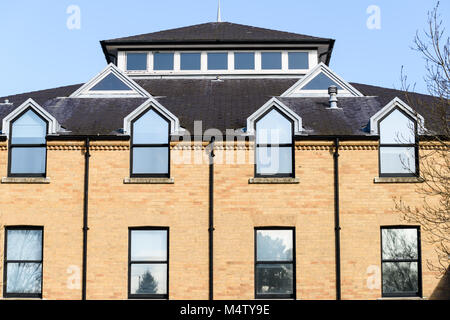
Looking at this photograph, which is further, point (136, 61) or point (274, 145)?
point (136, 61)

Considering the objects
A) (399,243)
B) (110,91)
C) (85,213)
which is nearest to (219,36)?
(110,91)

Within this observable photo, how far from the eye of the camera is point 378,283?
2088cm

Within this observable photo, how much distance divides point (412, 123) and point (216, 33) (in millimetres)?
12187

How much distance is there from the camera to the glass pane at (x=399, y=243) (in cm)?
2117

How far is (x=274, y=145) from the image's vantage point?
72.0 ft

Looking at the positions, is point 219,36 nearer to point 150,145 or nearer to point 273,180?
point 150,145

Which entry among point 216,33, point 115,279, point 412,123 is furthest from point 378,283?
point 216,33

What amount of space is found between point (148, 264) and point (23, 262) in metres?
3.90

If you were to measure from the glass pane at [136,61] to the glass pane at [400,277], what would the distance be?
14.4m

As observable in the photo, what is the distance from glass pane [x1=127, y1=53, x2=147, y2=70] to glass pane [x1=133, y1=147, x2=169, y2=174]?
8.87m
